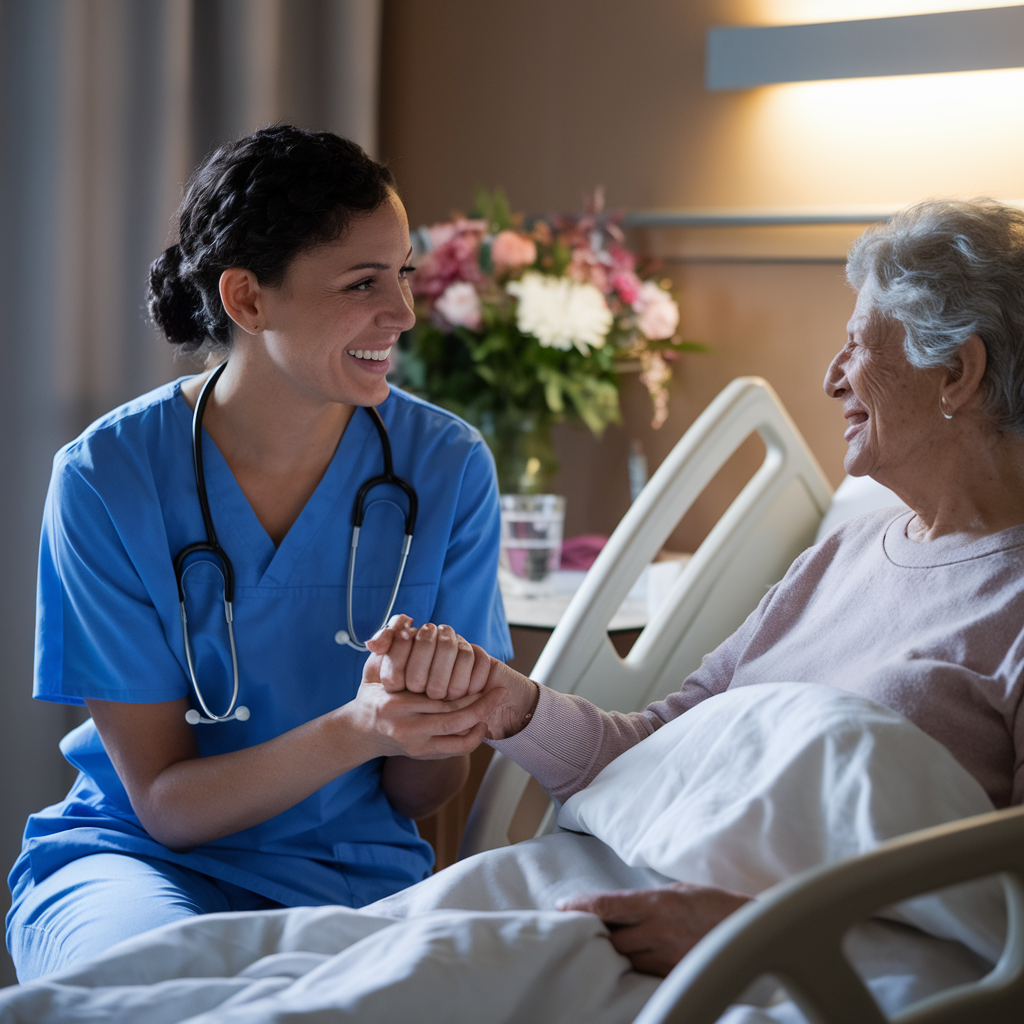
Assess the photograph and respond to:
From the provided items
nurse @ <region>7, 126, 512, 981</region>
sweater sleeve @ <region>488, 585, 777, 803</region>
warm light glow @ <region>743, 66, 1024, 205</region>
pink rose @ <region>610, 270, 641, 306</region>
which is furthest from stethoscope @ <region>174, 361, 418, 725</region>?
warm light glow @ <region>743, 66, 1024, 205</region>

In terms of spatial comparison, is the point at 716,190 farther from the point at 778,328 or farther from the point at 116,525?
the point at 116,525

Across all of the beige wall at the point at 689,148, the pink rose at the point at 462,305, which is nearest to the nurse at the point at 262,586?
the pink rose at the point at 462,305

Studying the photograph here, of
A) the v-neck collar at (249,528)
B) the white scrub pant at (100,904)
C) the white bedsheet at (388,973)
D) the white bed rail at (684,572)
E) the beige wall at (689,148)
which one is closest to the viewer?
the white bedsheet at (388,973)

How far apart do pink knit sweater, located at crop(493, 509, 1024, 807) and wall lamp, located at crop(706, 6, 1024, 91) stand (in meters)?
1.09

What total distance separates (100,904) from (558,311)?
1.43 m

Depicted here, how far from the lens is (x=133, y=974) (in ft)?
3.19

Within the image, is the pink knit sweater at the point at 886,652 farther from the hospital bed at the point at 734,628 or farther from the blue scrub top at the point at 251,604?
the blue scrub top at the point at 251,604

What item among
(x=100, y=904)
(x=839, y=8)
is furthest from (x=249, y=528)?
(x=839, y=8)

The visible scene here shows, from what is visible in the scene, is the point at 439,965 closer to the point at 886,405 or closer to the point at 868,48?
the point at 886,405

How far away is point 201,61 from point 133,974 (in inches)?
80.4

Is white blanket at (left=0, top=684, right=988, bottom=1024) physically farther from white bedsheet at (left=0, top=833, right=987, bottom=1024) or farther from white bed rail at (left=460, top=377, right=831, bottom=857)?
white bed rail at (left=460, top=377, right=831, bottom=857)

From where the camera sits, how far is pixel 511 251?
236 centimetres

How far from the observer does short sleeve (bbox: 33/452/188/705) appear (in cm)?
147

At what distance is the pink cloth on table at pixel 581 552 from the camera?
100 inches
